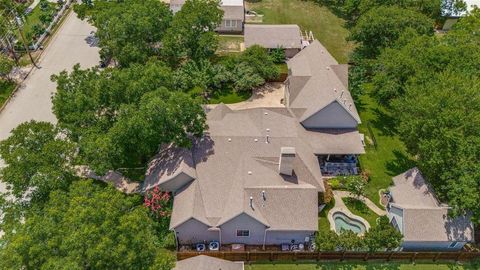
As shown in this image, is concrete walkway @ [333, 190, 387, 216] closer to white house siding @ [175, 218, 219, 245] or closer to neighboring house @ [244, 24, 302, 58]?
white house siding @ [175, 218, 219, 245]

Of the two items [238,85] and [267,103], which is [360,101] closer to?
[267,103]

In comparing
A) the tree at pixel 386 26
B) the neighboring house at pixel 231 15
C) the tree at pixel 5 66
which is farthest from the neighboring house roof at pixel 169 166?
the tree at pixel 386 26

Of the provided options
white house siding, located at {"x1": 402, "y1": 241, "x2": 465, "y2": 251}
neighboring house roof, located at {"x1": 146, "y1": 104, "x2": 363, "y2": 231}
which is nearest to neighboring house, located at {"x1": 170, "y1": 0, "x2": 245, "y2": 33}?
neighboring house roof, located at {"x1": 146, "y1": 104, "x2": 363, "y2": 231}

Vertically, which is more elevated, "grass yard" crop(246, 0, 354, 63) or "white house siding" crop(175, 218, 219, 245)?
"grass yard" crop(246, 0, 354, 63)

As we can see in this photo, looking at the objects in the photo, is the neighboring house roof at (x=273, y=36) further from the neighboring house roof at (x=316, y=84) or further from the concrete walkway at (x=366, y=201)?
the concrete walkway at (x=366, y=201)

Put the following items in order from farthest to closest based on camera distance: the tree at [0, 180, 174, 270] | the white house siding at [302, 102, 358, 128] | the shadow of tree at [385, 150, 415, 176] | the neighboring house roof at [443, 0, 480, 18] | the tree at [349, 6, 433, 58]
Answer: the neighboring house roof at [443, 0, 480, 18]
the tree at [349, 6, 433, 58]
the shadow of tree at [385, 150, 415, 176]
the white house siding at [302, 102, 358, 128]
the tree at [0, 180, 174, 270]

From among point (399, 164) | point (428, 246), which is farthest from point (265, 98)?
point (428, 246)

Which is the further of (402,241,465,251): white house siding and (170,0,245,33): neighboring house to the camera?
(170,0,245,33): neighboring house
